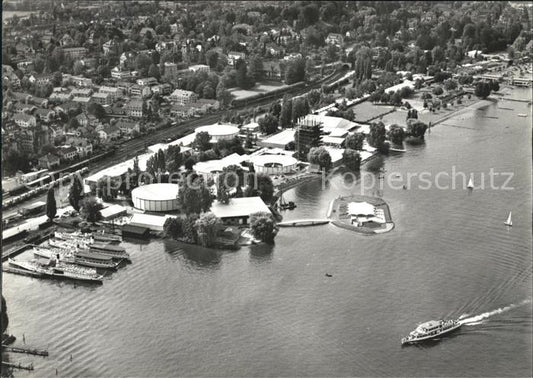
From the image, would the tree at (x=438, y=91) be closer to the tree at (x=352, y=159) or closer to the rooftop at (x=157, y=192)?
the tree at (x=352, y=159)

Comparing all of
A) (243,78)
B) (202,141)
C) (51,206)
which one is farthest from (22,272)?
(243,78)

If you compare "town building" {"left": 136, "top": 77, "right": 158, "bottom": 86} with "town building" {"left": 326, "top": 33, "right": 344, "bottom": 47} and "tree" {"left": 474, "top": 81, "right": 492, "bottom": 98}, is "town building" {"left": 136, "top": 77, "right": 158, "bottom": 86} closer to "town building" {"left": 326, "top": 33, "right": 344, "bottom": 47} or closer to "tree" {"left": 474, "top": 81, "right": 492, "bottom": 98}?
"tree" {"left": 474, "top": 81, "right": 492, "bottom": 98}

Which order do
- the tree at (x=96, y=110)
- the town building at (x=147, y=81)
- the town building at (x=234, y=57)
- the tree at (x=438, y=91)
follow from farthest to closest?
the town building at (x=234, y=57), the tree at (x=438, y=91), the town building at (x=147, y=81), the tree at (x=96, y=110)

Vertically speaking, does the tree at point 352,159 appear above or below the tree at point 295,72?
below

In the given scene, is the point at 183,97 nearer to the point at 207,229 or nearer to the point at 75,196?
the point at 75,196

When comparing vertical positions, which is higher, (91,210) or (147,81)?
(147,81)

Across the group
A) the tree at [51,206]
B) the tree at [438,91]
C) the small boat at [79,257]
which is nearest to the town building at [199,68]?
the tree at [438,91]

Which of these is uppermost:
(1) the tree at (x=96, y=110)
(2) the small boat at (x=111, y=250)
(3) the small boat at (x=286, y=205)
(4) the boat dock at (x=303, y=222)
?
(1) the tree at (x=96, y=110)

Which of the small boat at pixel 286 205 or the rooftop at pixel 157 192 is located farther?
the small boat at pixel 286 205
